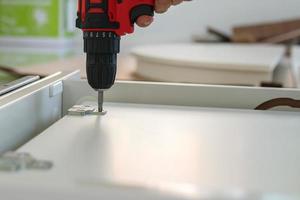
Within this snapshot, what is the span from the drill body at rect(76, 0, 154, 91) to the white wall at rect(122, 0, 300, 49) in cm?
209

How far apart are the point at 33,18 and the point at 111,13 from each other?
6.47 feet

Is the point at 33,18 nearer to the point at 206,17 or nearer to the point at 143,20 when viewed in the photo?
the point at 206,17

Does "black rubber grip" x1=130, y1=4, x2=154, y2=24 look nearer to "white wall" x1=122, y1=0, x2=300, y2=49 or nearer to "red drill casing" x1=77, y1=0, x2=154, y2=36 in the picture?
"red drill casing" x1=77, y1=0, x2=154, y2=36

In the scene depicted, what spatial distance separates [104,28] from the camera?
0.49 m

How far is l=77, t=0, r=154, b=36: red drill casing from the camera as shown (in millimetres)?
485

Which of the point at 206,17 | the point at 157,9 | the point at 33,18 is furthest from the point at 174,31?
the point at 157,9

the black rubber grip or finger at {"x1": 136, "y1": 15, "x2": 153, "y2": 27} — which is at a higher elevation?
the black rubber grip

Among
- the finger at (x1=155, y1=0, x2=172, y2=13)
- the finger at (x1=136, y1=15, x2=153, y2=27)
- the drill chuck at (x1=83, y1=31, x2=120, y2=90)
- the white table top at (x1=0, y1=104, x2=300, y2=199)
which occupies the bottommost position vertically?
the white table top at (x1=0, y1=104, x2=300, y2=199)

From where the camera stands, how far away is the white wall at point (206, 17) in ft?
8.54

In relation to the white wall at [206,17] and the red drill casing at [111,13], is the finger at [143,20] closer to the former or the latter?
the red drill casing at [111,13]

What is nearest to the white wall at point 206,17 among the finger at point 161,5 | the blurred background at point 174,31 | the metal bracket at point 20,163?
the blurred background at point 174,31

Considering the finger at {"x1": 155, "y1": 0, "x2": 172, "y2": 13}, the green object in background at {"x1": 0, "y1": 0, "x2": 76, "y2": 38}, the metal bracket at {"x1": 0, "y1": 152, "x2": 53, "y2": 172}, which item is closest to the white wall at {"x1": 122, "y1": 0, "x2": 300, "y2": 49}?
the green object in background at {"x1": 0, "y1": 0, "x2": 76, "y2": 38}

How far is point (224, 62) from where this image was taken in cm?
121

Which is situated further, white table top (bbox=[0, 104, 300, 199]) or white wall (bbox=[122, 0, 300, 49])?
white wall (bbox=[122, 0, 300, 49])
